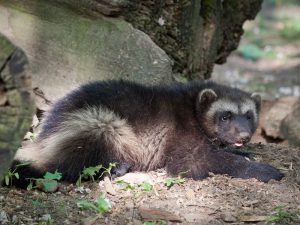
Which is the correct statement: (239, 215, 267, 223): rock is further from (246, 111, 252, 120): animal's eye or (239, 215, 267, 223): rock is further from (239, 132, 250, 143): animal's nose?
(246, 111, 252, 120): animal's eye

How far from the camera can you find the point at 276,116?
7.89 m

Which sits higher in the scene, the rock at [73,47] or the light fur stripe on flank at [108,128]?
the rock at [73,47]

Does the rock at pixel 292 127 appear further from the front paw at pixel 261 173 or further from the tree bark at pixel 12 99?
the tree bark at pixel 12 99

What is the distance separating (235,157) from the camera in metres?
4.61

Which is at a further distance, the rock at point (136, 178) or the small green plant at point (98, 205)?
the rock at point (136, 178)

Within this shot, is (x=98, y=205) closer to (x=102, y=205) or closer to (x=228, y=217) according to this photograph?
(x=102, y=205)

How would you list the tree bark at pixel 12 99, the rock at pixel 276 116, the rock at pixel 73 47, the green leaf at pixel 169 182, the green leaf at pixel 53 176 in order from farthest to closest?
the rock at pixel 276 116, the rock at pixel 73 47, the green leaf at pixel 169 182, the green leaf at pixel 53 176, the tree bark at pixel 12 99

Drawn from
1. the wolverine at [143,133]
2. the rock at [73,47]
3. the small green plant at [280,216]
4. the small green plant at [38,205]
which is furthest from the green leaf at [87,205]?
the rock at [73,47]

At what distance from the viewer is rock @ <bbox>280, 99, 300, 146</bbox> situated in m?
7.12

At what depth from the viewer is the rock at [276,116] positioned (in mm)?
7641

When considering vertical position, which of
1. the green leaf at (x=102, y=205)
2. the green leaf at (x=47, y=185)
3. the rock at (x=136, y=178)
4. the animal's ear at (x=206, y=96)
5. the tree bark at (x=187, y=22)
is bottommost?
the green leaf at (x=47, y=185)

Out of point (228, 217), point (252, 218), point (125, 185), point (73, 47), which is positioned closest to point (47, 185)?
point (125, 185)

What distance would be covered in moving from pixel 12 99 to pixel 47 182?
149 centimetres

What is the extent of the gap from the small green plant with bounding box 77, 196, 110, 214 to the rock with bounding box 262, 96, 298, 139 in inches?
165
